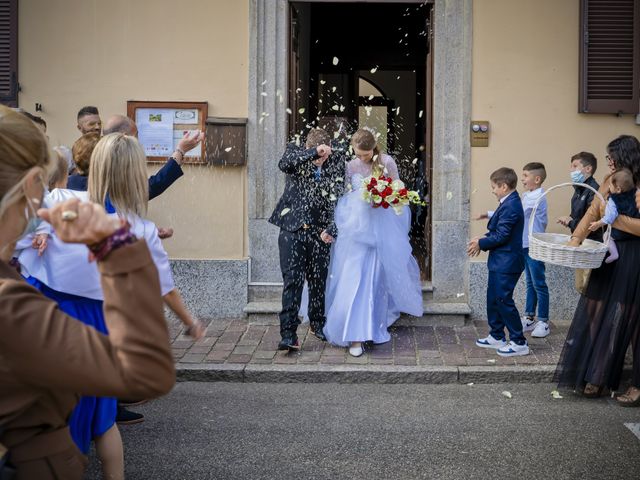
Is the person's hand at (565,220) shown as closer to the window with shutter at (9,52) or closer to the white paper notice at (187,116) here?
the white paper notice at (187,116)

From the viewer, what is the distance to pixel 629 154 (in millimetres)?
5664

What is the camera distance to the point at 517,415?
5.44m

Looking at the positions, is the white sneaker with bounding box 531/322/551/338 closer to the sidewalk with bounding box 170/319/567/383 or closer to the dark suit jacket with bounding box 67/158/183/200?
the sidewalk with bounding box 170/319/567/383

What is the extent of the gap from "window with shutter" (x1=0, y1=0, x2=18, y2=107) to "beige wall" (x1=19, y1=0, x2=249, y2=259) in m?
0.07

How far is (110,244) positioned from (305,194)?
5.35m

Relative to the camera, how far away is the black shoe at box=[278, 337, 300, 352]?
6.79m

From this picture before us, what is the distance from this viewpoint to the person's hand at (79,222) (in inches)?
59.5

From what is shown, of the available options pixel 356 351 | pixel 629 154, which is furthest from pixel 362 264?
pixel 629 154

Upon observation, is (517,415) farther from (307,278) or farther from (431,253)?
(431,253)

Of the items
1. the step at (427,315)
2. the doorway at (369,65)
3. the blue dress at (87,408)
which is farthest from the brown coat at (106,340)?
the doorway at (369,65)

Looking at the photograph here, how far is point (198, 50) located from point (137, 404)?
13.3ft

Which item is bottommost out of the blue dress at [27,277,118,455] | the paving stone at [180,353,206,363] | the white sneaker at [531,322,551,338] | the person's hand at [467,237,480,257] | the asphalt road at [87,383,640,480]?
the asphalt road at [87,383,640,480]

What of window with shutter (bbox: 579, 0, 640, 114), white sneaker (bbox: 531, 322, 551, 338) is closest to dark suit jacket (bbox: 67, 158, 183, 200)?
white sneaker (bbox: 531, 322, 551, 338)

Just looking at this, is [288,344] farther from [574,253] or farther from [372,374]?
[574,253]
